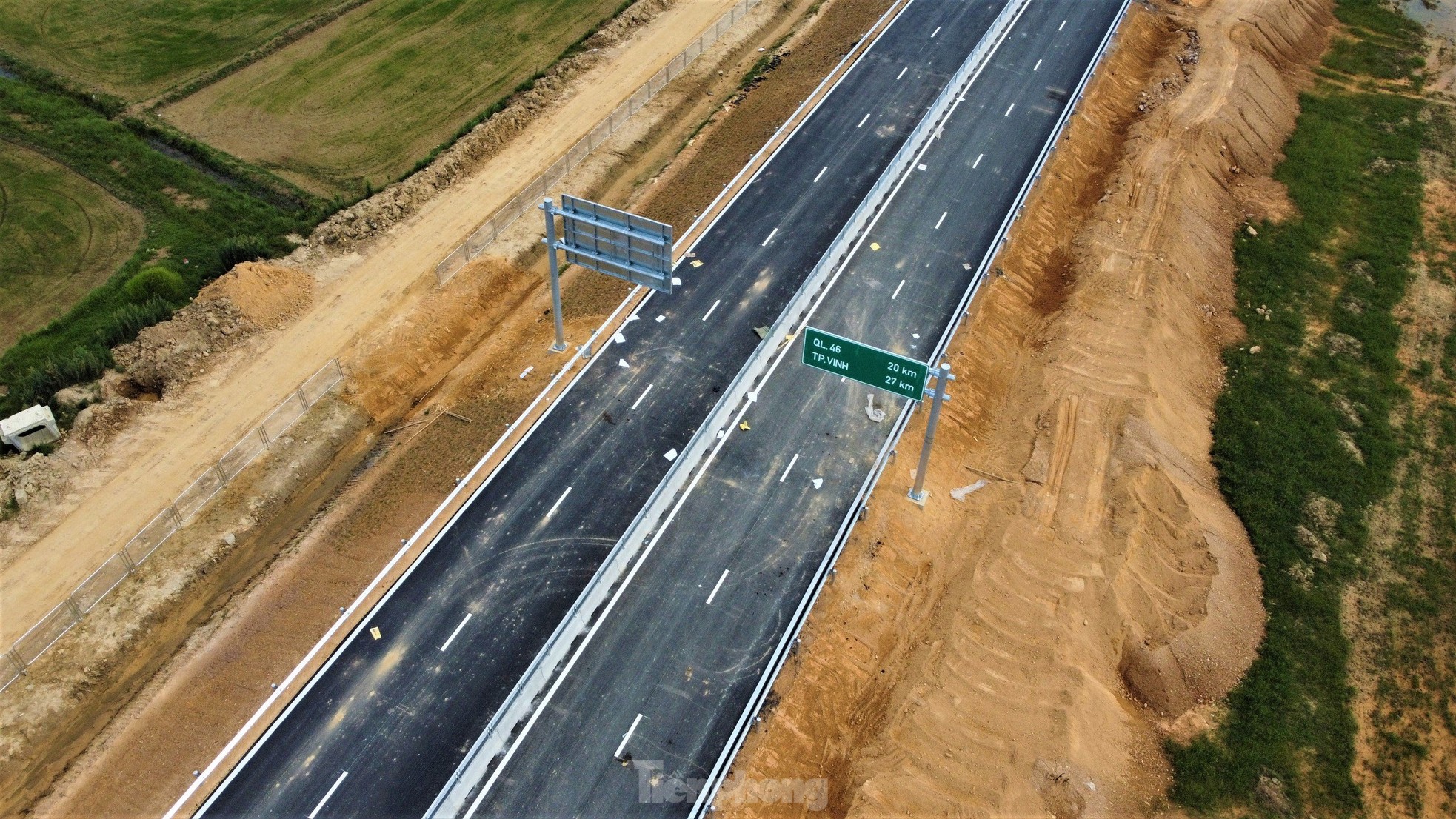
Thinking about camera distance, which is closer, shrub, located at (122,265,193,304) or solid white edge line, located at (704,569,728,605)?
solid white edge line, located at (704,569,728,605)

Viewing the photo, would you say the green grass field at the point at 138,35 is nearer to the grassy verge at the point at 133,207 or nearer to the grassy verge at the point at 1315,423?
the grassy verge at the point at 133,207

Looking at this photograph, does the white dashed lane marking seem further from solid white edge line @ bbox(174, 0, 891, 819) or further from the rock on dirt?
the rock on dirt

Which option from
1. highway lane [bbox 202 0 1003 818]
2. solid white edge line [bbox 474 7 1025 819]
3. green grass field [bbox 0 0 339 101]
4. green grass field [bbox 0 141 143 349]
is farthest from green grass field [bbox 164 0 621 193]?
solid white edge line [bbox 474 7 1025 819]

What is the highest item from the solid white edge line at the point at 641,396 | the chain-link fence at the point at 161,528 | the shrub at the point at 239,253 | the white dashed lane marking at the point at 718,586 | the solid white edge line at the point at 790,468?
the solid white edge line at the point at 790,468

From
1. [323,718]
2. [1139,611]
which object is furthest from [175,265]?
[1139,611]

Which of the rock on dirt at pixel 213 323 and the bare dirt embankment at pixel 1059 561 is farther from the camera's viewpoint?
the rock on dirt at pixel 213 323

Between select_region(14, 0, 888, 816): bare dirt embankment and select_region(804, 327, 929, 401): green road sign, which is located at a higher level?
select_region(804, 327, 929, 401): green road sign

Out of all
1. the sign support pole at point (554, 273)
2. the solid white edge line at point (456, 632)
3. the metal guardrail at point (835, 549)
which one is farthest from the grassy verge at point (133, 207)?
the metal guardrail at point (835, 549)
